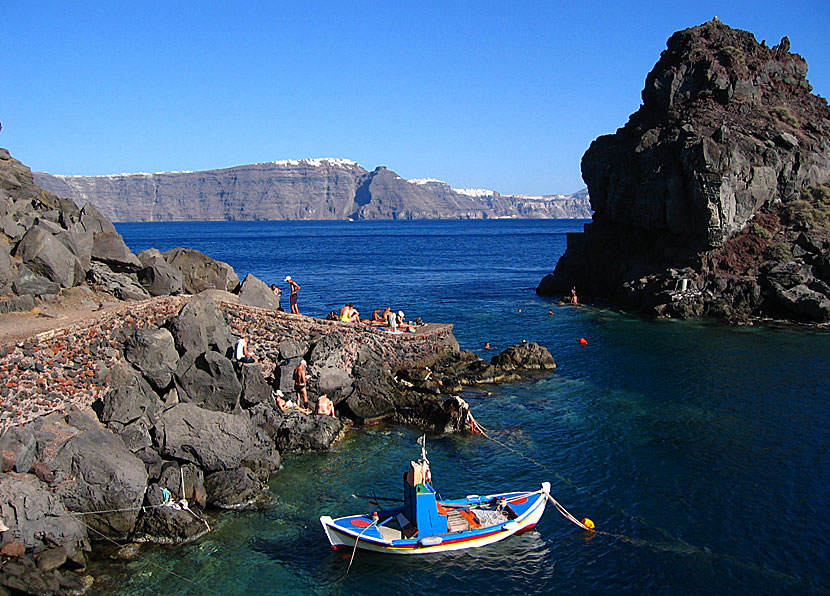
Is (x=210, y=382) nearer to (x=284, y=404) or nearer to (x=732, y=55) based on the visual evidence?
(x=284, y=404)

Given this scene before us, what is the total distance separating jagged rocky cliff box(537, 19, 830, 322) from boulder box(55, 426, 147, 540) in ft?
131

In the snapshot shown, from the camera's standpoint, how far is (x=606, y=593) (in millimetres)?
14938

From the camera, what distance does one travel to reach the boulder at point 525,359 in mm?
33062

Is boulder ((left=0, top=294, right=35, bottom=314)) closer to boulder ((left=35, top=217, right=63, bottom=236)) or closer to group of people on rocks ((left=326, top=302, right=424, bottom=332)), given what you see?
boulder ((left=35, top=217, right=63, bottom=236))

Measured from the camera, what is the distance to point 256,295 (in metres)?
32.4

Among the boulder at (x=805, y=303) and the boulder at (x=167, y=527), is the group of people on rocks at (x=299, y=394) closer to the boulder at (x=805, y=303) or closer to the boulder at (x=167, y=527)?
the boulder at (x=167, y=527)

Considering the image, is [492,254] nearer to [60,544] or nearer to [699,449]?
[699,449]

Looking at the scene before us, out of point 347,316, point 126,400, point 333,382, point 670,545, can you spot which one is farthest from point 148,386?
point 670,545

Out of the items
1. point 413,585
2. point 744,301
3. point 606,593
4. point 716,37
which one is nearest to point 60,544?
point 413,585

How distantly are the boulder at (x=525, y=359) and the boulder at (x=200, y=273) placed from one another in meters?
14.3

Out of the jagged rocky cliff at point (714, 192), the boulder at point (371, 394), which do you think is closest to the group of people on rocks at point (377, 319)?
the boulder at point (371, 394)

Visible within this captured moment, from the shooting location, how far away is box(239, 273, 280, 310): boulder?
105ft

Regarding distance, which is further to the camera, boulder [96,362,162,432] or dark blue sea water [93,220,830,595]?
boulder [96,362,162,432]

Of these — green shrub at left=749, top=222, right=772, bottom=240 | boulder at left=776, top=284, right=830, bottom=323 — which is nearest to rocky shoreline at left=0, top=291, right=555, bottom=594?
boulder at left=776, top=284, right=830, bottom=323
